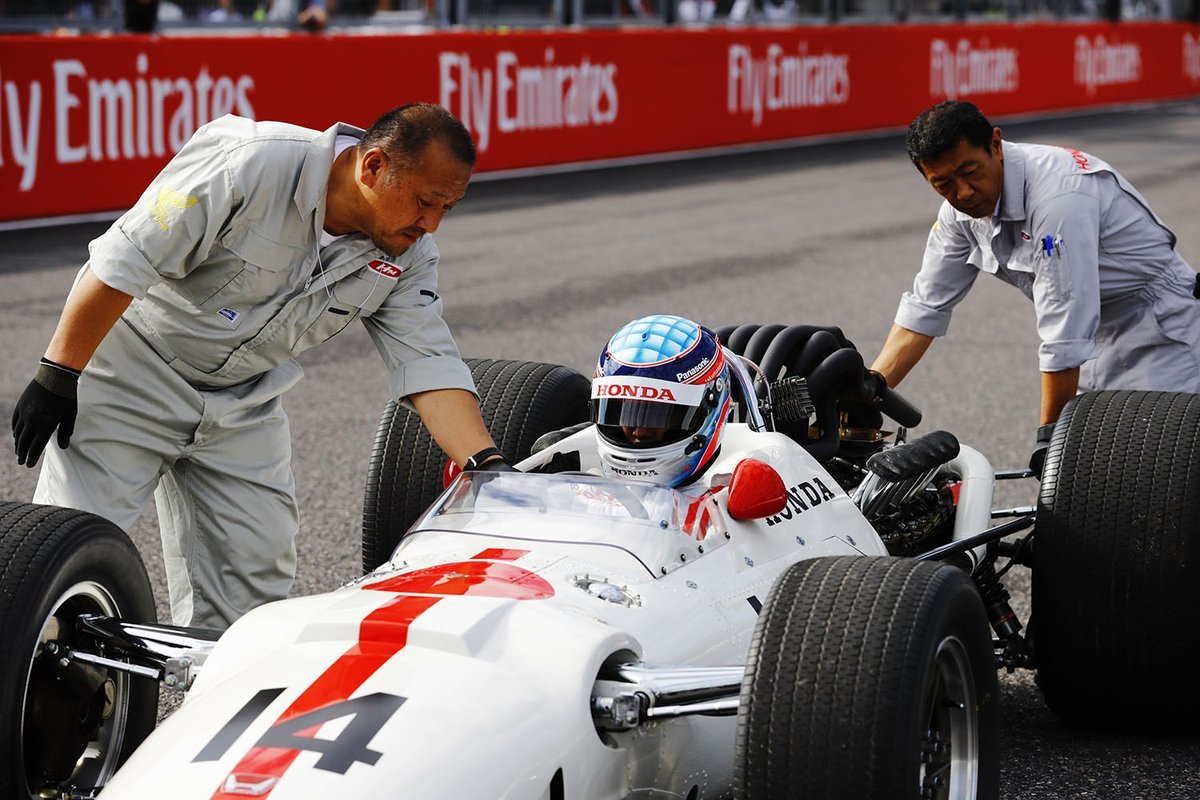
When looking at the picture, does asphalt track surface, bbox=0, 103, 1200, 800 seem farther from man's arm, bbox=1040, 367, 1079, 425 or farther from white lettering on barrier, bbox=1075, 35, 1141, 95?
white lettering on barrier, bbox=1075, 35, 1141, 95

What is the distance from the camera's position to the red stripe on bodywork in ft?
9.71

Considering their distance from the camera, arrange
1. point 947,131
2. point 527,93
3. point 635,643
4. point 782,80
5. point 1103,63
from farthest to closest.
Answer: point 1103,63 → point 782,80 → point 527,93 → point 947,131 → point 635,643

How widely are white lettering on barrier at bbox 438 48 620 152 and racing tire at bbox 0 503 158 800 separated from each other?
42.3 ft

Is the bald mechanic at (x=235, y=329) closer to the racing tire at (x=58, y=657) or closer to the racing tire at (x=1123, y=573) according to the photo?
the racing tire at (x=58, y=657)

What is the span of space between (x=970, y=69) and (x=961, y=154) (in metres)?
20.1

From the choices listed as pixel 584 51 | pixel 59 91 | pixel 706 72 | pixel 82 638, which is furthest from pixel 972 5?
pixel 82 638

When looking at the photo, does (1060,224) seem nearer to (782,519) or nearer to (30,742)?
(782,519)

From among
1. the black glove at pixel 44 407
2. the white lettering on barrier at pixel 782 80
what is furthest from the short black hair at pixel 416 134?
the white lettering on barrier at pixel 782 80

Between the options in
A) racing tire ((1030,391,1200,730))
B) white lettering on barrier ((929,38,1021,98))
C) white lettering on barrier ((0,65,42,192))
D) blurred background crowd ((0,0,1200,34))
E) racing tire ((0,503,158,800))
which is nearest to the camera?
racing tire ((0,503,158,800))

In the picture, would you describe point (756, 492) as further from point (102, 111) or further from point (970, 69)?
point (970, 69)

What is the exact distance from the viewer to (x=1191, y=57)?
32.9 meters

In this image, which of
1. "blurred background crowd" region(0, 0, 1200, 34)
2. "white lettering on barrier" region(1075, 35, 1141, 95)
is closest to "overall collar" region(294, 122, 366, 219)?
"blurred background crowd" region(0, 0, 1200, 34)

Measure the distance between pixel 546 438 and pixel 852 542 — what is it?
93 cm

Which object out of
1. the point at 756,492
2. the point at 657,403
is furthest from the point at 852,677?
the point at 657,403
